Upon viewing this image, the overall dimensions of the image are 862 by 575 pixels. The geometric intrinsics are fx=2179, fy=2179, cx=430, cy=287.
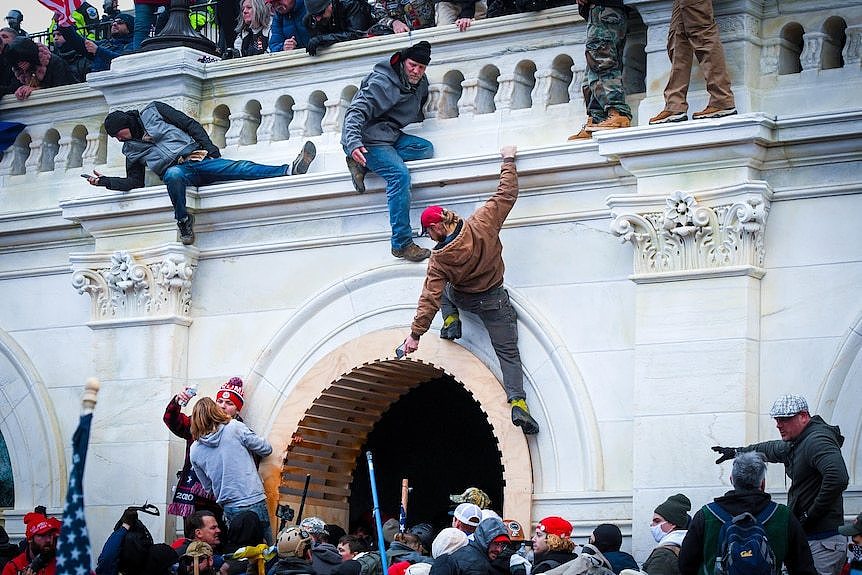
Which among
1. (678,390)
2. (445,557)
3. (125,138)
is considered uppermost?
(125,138)

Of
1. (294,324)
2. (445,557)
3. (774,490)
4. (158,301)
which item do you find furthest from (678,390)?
(158,301)

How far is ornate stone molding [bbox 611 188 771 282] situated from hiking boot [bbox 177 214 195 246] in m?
4.10

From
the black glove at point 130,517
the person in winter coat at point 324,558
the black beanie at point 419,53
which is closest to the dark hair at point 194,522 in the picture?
the black glove at point 130,517

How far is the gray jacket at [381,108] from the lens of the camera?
1741 cm

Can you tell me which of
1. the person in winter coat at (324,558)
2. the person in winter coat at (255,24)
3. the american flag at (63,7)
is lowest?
the person in winter coat at (324,558)

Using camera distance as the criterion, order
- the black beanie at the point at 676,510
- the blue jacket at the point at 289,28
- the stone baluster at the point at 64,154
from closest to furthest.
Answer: the black beanie at the point at 676,510 → the blue jacket at the point at 289,28 → the stone baluster at the point at 64,154

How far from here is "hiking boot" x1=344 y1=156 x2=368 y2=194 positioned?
17516mm

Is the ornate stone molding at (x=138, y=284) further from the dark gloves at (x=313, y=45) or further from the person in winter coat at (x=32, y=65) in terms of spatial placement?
the person in winter coat at (x=32, y=65)

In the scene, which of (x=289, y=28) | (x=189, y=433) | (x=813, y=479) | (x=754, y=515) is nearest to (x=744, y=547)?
(x=754, y=515)

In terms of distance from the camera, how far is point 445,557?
1423 centimetres

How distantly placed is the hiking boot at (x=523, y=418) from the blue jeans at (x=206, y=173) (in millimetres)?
3050

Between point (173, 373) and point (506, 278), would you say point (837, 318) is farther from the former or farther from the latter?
point (173, 373)

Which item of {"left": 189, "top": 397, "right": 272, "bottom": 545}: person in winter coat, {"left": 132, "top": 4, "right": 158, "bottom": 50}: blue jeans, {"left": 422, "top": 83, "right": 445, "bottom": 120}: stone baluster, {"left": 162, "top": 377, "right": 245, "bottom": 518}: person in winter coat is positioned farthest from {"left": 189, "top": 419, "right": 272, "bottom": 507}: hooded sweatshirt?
{"left": 132, "top": 4, "right": 158, "bottom": 50}: blue jeans

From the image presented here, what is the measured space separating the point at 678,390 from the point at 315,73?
15.2 feet
